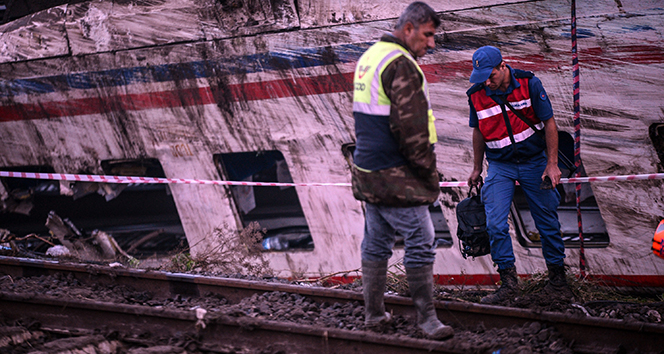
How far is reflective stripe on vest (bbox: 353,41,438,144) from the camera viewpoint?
3.19 m

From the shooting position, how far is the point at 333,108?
635 cm

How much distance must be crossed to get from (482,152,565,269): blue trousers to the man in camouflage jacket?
1105 millimetres

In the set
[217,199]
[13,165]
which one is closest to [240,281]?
[217,199]

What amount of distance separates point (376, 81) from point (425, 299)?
1.33m

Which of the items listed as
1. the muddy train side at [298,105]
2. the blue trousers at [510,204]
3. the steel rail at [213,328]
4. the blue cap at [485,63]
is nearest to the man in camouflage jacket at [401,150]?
the steel rail at [213,328]

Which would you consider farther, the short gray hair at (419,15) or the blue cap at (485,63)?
the blue cap at (485,63)

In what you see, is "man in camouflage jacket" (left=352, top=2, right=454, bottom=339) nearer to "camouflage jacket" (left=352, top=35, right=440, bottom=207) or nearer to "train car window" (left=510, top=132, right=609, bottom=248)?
"camouflage jacket" (left=352, top=35, right=440, bottom=207)

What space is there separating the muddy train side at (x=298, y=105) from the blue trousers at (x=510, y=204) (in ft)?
4.72

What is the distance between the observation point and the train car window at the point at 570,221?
598 cm

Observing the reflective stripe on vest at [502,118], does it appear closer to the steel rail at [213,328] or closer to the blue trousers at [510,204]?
the blue trousers at [510,204]

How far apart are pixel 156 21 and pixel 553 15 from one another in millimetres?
4449

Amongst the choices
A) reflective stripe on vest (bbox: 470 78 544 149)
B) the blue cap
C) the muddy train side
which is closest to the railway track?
reflective stripe on vest (bbox: 470 78 544 149)

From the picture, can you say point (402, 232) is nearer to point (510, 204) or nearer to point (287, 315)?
point (287, 315)

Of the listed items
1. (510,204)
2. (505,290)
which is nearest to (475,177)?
(510,204)
